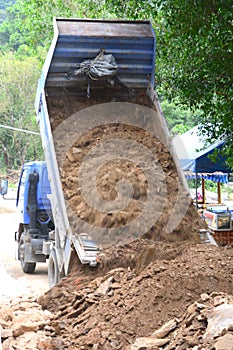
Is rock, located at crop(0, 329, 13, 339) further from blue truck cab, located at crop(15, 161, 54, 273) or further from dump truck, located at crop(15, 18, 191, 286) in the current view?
blue truck cab, located at crop(15, 161, 54, 273)

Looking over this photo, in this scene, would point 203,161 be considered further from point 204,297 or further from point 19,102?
point 19,102

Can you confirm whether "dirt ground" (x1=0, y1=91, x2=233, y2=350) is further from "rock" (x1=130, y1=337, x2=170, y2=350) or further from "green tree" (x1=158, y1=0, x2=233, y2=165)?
"green tree" (x1=158, y1=0, x2=233, y2=165)

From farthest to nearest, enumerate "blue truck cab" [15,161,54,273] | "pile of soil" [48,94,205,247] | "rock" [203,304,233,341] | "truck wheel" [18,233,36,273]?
"truck wheel" [18,233,36,273] → "blue truck cab" [15,161,54,273] → "pile of soil" [48,94,205,247] → "rock" [203,304,233,341]

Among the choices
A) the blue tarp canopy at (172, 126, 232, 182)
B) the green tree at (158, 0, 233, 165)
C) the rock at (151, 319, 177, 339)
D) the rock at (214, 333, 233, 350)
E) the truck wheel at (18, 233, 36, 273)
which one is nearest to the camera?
the rock at (214, 333, 233, 350)

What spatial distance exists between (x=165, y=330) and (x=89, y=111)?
5075 millimetres

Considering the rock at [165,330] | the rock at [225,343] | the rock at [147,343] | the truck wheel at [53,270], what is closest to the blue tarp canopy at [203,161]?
the truck wheel at [53,270]

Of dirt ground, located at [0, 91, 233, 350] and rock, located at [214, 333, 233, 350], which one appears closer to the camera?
rock, located at [214, 333, 233, 350]

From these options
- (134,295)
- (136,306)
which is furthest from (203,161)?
(136,306)

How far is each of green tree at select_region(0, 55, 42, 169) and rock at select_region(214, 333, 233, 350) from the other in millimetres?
30611

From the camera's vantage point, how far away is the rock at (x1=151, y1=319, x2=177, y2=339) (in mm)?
5297

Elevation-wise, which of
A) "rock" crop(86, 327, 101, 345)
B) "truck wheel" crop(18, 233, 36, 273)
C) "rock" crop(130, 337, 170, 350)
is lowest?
"truck wheel" crop(18, 233, 36, 273)

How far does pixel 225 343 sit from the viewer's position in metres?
4.52

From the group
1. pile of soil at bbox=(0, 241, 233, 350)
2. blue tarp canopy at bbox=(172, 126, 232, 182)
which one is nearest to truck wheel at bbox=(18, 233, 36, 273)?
blue tarp canopy at bbox=(172, 126, 232, 182)

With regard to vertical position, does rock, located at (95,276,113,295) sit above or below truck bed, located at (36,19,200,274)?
below
